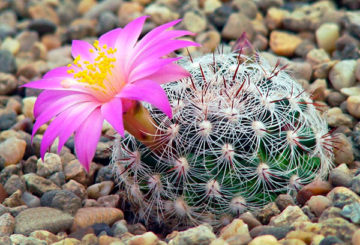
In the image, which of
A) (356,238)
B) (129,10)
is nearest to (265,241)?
(356,238)

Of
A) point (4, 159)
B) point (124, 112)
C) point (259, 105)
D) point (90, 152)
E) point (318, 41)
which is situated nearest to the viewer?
point (90, 152)

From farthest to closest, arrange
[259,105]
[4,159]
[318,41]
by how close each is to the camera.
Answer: [318,41]
[4,159]
[259,105]

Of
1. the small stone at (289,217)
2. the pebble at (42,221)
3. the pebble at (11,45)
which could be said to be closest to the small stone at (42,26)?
the pebble at (11,45)

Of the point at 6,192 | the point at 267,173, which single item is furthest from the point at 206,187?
the point at 6,192

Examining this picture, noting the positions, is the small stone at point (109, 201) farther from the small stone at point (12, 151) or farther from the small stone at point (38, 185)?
the small stone at point (12, 151)

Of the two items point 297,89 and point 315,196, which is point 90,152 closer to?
point 315,196

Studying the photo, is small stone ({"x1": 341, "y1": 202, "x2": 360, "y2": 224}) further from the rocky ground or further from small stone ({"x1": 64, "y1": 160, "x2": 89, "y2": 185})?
small stone ({"x1": 64, "y1": 160, "x2": 89, "y2": 185})
